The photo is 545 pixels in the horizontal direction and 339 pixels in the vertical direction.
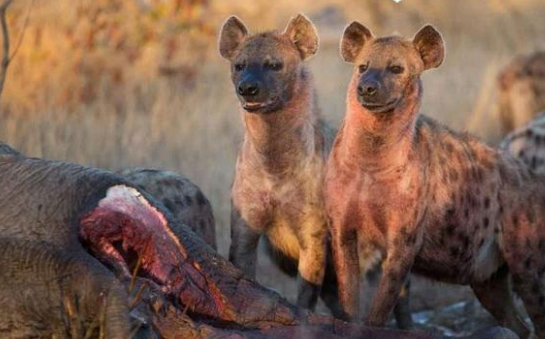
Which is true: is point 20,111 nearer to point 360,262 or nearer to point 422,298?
point 422,298

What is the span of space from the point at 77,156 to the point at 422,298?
3019 mm

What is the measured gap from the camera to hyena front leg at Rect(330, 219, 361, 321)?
6.21 m

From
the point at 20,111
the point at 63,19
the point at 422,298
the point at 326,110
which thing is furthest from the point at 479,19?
the point at 422,298

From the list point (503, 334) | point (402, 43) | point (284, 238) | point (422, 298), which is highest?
point (402, 43)

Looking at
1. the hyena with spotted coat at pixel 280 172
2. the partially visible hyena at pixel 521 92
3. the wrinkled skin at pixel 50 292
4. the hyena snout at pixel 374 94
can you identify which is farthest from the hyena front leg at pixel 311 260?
the partially visible hyena at pixel 521 92

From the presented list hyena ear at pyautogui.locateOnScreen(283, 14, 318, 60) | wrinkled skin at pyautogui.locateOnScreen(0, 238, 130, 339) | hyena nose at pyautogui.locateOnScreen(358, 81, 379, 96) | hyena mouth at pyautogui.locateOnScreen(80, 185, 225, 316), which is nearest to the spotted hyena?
hyena nose at pyautogui.locateOnScreen(358, 81, 379, 96)

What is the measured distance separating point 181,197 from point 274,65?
2.71 ft

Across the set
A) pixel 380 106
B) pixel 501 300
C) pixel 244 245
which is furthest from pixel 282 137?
pixel 501 300

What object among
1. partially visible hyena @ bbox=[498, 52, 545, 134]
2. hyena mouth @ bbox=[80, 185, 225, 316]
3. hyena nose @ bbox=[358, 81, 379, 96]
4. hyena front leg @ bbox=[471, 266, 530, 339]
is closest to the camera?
hyena mouth @ bbox=[80, 185, 225, 316]

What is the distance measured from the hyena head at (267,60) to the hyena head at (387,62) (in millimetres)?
360

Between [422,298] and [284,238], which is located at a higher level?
[284,238]

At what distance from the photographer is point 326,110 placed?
41.5 feet

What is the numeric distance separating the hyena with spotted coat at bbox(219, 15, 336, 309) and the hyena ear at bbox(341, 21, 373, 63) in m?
0.36

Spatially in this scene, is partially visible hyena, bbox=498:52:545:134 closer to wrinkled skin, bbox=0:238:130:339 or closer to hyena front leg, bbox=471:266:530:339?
hyena front leg, bbox=471:266:530:339
